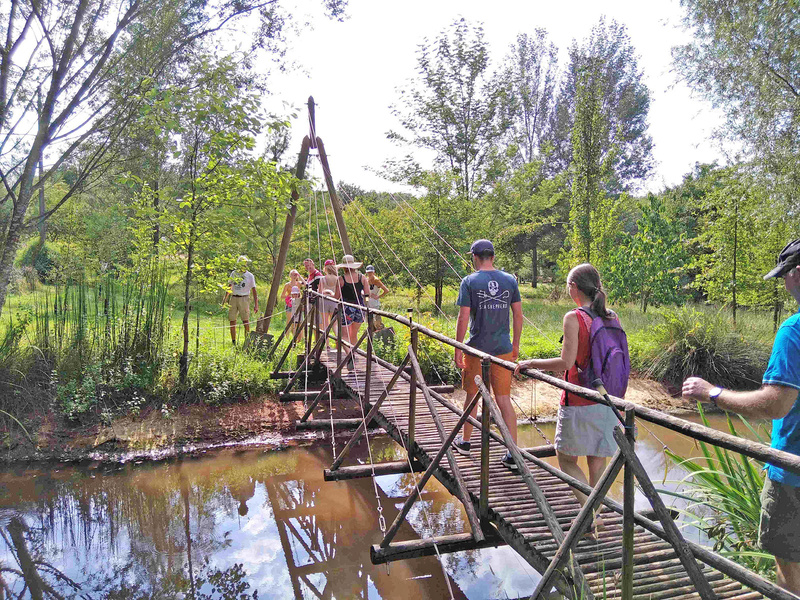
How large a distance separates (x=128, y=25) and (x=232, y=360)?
5.57m

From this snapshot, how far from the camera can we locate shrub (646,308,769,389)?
31.9ft

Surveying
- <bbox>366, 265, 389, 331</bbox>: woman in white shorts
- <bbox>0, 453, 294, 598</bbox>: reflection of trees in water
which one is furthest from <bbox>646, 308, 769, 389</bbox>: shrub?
<bbox>0, 453, 294, 598</bbox>: reflection of trees in water

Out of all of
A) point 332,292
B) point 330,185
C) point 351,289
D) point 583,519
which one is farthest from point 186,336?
point 583,519

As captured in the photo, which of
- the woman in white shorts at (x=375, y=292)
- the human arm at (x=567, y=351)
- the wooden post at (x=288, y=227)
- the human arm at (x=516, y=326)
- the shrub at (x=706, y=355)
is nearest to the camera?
the human arm at (x=567, y=351)

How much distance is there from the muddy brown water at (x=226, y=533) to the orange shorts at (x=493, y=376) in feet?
3.48

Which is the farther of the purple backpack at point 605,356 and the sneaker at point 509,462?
the sneaker at point 509,462

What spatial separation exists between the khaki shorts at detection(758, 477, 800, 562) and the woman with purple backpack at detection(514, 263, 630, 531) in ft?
2.80

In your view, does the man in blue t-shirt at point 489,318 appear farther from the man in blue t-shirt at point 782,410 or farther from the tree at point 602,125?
the tree at point 602,125

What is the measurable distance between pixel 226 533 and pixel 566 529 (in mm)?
3371

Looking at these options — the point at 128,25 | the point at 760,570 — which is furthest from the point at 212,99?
the point at 760,570

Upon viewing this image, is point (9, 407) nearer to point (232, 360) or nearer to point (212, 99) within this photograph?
point (232, 360)

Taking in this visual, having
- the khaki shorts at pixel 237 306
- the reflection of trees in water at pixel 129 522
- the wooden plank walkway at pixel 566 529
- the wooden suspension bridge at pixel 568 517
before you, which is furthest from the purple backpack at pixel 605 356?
the khaki shorts at pixel 237 306

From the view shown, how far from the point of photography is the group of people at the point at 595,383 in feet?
5.95

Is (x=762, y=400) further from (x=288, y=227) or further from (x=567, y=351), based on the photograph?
(x=288, y=227)
